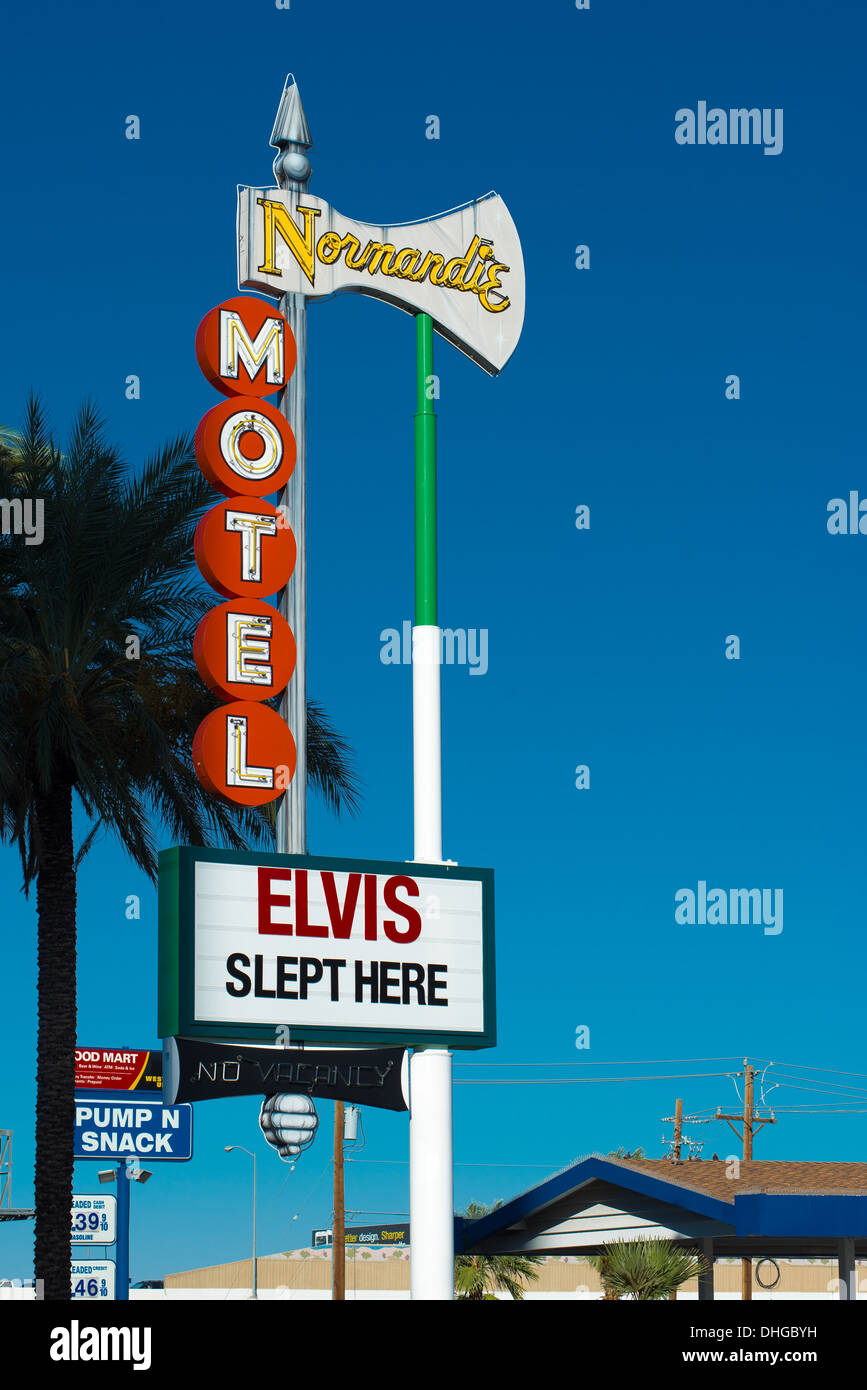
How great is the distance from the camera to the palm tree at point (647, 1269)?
27391 mm

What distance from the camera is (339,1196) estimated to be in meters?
47.1

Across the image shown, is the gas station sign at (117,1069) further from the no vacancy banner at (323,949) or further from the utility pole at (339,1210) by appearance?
the no vacancy banner at (323,949)

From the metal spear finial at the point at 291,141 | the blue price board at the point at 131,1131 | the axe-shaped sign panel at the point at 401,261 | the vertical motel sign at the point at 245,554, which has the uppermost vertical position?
the metal spear finial at the point at 291,141

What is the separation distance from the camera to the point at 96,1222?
1758 inches

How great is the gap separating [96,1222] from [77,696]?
2396 centimetres

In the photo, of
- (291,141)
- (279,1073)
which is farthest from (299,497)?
(279,1073)

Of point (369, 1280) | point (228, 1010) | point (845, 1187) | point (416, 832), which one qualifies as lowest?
point (369, 1280)

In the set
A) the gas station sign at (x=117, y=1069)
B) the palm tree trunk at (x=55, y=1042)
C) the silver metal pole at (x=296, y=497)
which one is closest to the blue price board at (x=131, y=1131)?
the gas station sign at (x=117, y=1069)

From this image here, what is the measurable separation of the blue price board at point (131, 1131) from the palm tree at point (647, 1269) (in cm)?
1546

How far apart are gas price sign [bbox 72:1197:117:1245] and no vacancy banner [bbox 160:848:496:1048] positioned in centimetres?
2915

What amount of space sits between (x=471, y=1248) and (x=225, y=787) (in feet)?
53.5

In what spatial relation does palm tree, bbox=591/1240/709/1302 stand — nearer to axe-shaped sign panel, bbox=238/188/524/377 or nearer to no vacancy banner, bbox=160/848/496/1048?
no vacancy banner, bbox=160/848/496/1048
